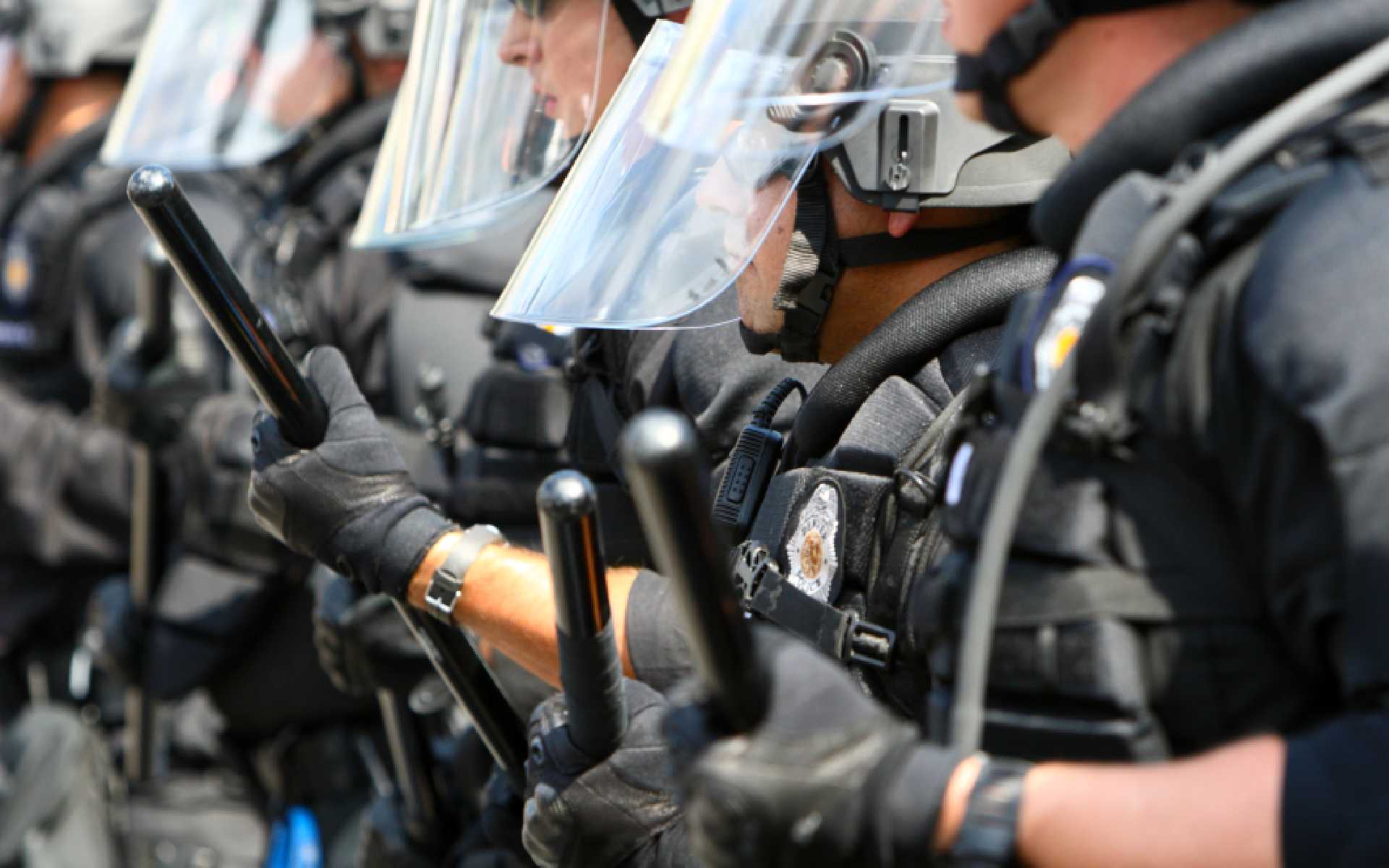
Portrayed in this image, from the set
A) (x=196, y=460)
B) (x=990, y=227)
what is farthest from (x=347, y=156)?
(x=990, y=227)

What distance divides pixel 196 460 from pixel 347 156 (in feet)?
2.76

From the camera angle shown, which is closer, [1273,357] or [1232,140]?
[1273,357]

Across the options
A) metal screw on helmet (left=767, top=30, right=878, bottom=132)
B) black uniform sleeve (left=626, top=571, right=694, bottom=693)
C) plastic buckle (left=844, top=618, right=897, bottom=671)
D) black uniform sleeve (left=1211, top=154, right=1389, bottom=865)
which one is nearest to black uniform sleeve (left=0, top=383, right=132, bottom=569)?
black uniform sleeve (left=626, top=571, right=694, bottom=693)

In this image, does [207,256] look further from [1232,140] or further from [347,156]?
[347,156]

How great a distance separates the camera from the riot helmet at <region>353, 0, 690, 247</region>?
265 centimetres

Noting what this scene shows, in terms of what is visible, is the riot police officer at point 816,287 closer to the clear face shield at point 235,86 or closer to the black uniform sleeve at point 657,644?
the black uniform sleeve at point 657,644

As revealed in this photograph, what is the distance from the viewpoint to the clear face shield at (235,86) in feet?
14.3

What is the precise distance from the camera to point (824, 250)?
2088 millimetres

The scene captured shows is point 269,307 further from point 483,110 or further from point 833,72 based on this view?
point 833,72

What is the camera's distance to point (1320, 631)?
1.13m

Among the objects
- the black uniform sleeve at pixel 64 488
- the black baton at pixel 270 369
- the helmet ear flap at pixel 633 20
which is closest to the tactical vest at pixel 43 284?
the black uniform sleeve at pixel 64 488

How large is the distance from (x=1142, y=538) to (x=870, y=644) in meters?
0.54

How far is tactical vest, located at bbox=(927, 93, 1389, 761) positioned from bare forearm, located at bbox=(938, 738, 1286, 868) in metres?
0.05

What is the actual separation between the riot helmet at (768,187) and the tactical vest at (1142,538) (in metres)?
0.67
